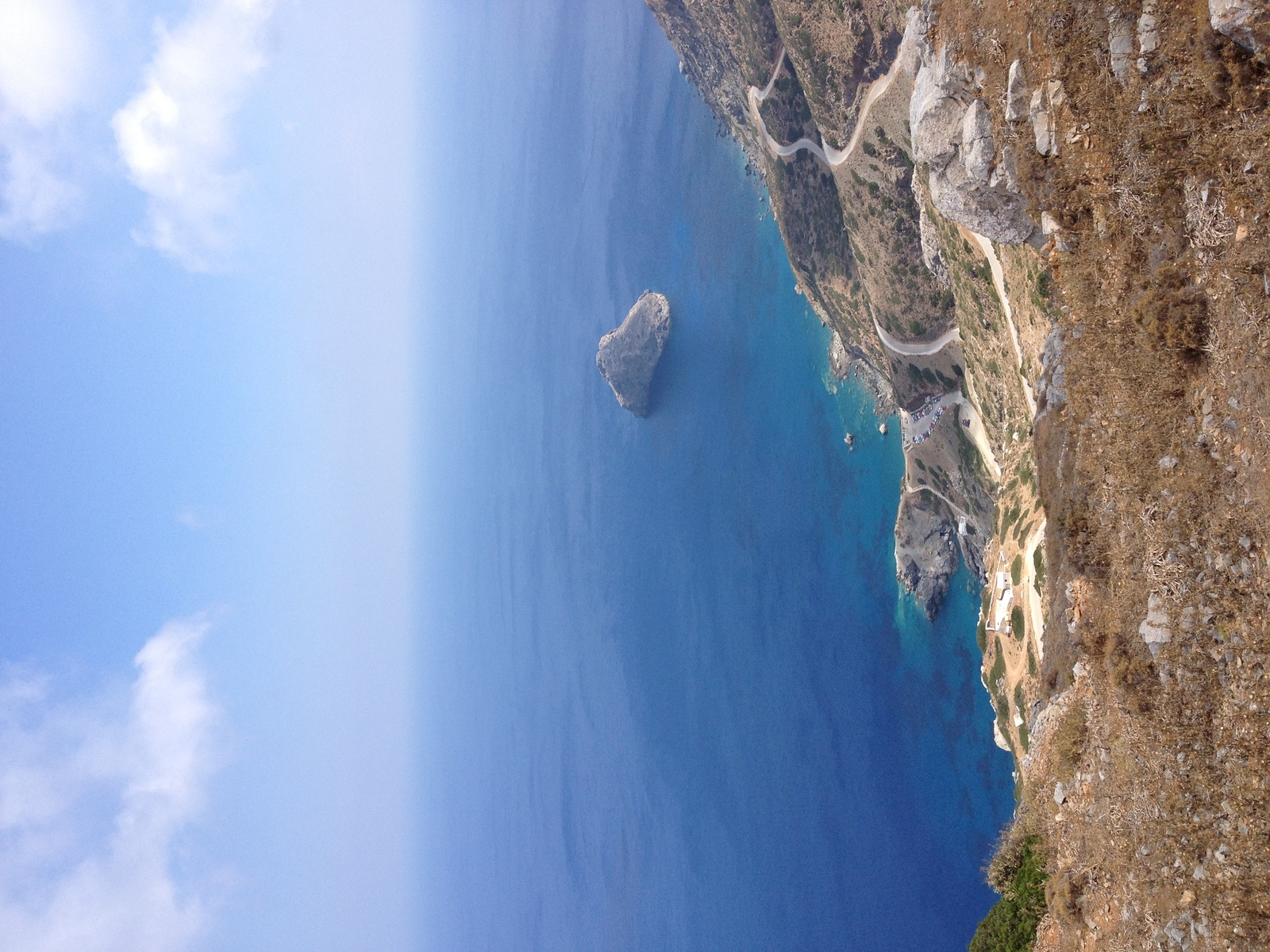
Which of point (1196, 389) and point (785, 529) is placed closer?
point (1196, 389)

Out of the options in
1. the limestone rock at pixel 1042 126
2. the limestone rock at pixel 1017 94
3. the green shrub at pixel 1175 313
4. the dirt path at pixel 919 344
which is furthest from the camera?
the dirt path at pixel 919 344

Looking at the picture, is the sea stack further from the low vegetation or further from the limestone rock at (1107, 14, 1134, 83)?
the low vegetation

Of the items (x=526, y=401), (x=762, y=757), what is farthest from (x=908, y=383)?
(x=526, y=401)

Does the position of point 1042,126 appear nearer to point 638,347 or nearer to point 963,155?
point 963,155

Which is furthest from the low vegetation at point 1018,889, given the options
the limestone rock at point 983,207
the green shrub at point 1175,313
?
the limestone rock at point 983,207

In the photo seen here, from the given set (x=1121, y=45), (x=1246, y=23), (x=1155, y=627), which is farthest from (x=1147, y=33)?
(x=1155, y=627)

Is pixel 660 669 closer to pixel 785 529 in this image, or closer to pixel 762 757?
pixel 762 757

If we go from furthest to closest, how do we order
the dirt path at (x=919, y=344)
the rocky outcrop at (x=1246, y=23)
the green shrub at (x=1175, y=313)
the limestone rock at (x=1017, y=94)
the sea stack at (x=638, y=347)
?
the sea stack at (x=638, y=347), the dirt path at (x=919, y=344), the limestone rock at (x=1017, y=94), the green shrub at (x=1175, y=313), the rocky outcrop at (x=1246, y=23)

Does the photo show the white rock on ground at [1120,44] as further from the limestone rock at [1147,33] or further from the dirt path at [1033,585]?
the dirt path at [1033,585]
